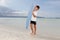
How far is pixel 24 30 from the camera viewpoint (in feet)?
10.4

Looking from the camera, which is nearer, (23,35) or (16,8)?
(23,35)

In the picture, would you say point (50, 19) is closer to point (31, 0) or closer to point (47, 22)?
point (47, 22)

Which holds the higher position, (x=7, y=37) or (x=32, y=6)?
(x=32, y=6)

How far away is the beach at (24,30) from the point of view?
2.98 m

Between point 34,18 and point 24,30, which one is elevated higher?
point 34,18

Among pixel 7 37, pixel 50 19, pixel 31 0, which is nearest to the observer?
pixel 7 37

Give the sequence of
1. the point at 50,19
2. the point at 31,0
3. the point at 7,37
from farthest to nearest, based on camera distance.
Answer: the point at 50,19 < the point at 31,0 < the point at 7,37

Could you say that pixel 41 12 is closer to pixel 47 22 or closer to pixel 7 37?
pixel 47 22

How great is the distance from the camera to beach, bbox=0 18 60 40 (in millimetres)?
2980

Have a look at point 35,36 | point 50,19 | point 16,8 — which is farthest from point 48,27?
point 16,8

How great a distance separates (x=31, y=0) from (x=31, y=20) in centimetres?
36

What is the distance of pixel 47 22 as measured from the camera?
136 inches

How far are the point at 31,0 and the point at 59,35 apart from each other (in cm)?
76

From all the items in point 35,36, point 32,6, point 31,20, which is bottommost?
point 35,36
